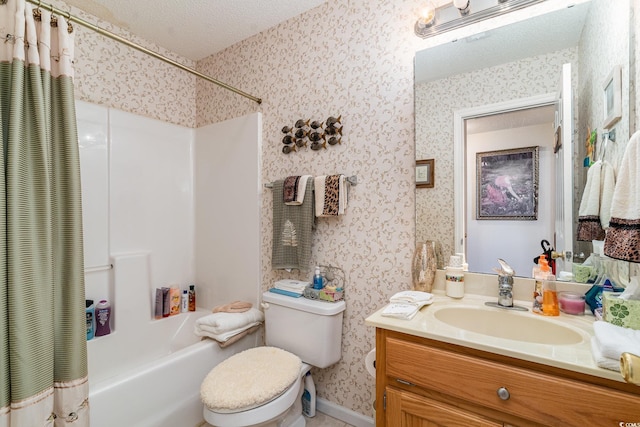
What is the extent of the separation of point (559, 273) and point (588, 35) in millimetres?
953

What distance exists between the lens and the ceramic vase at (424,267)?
1.41 meters

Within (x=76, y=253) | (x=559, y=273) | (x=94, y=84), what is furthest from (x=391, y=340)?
(x=94, y=84)

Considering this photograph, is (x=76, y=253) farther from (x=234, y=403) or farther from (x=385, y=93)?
(x=385, y=93)

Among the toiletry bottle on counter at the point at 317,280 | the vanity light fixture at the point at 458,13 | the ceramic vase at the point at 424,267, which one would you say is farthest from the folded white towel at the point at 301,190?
the vanity light fixture at the point at 458,13

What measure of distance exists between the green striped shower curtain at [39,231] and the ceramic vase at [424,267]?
55.3 inches

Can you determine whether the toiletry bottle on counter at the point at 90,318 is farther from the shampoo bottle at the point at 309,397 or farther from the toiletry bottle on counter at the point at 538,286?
the toiletry bottle on counter at the point at 538,286

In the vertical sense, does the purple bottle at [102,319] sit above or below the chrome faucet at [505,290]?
below

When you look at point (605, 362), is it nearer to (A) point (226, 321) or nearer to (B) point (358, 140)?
(B) point (358, 140)

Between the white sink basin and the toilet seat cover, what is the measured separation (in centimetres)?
75

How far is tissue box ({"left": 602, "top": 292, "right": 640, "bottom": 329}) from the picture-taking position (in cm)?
88

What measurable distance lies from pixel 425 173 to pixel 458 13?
74 cm

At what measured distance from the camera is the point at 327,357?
1.61 meters

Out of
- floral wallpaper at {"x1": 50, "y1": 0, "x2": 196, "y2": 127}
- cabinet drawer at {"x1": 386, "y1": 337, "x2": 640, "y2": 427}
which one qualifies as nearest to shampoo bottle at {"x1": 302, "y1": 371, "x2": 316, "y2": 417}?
cabinet drawer at {"x1": 386, "y1": 337, "x2": 640, "y2": 427}

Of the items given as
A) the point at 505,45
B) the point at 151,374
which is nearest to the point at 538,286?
the point at 505,45
